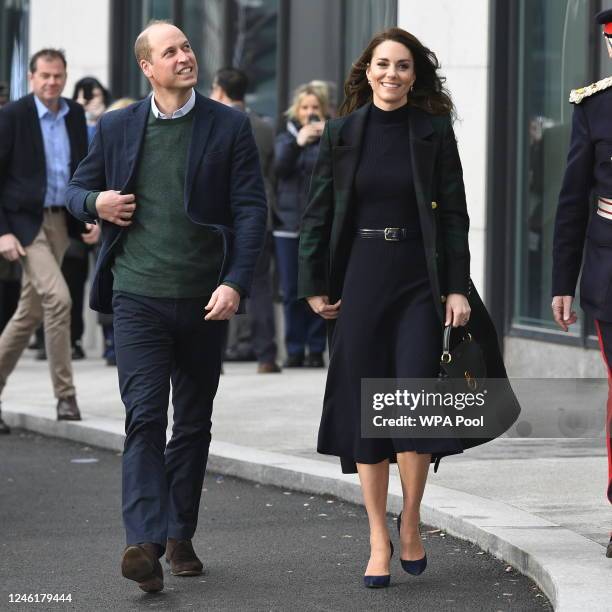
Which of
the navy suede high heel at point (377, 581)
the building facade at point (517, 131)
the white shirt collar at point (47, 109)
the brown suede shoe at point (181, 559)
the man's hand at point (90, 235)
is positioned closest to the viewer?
the navy suede high heel at point (377, 581)

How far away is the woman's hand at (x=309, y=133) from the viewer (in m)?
13.2

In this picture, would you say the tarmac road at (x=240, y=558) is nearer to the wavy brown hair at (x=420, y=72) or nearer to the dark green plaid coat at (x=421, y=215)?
the dark green plaid coat at (x=421, y=215)

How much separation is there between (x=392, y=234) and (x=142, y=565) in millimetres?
1390

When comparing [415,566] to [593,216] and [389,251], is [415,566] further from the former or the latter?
[593,216]

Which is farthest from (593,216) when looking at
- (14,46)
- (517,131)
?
(14,46)

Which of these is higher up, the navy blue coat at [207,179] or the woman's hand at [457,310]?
the navy blue coat at [207,179]

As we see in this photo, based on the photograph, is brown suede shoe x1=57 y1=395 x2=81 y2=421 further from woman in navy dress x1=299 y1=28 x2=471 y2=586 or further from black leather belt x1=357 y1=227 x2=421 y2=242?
black leather belt x1=357 y1=227 x2=421 y2=242

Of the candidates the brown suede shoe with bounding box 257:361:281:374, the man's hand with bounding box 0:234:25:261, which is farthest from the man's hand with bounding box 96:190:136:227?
the brown suede shoe with bounding box 257:361:281:374

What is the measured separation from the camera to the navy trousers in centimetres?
620

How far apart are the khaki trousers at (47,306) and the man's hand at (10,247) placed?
12 cm

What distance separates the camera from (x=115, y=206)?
631cm

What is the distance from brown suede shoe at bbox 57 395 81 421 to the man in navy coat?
4.12 metres

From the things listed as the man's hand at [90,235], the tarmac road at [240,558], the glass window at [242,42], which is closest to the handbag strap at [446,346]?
the tarmac road at [240,558]

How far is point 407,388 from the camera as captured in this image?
20.4ft
